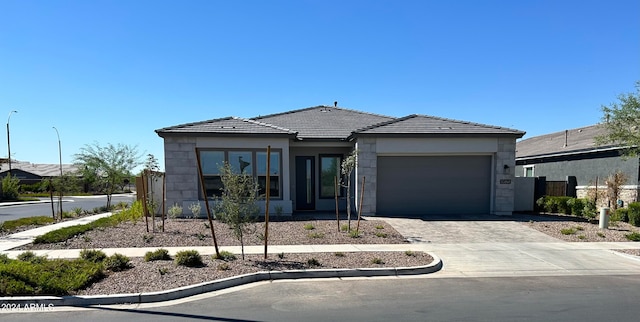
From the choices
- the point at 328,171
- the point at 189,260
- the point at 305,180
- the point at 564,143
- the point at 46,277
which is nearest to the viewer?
the point at 46,277

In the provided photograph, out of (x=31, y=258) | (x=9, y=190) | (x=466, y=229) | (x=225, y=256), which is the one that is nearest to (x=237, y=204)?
(x=225, y=256)

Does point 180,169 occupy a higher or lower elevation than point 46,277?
higher

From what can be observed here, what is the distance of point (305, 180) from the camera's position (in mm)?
15656

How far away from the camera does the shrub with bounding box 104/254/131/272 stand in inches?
267

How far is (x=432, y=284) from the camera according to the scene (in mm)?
6410

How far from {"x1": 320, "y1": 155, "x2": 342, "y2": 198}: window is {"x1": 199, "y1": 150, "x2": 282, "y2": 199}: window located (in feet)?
8.08

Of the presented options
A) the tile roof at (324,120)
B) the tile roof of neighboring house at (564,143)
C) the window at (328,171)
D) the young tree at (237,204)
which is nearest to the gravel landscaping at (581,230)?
the tile roof of neighboring house at (564,143)

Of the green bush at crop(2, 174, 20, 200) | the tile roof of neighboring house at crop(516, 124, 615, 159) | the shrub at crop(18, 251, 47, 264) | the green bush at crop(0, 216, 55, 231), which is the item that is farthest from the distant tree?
the green bush at crop(2, 174, 20, 200)

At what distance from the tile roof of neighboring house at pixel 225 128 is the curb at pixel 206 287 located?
7.82 meters

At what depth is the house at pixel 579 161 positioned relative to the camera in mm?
15570

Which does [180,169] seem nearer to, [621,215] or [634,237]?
[634,237]

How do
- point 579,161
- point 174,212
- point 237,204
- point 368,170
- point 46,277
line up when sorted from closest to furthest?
point 46,277 < point 237,204 < point 174,212 < point 368,170 < point 579,161

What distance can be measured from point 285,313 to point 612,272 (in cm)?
735

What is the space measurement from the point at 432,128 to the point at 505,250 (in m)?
6.80
